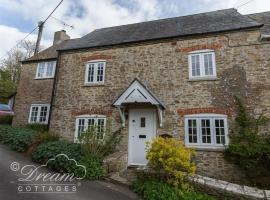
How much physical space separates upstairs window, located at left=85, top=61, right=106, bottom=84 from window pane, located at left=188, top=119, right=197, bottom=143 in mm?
5557

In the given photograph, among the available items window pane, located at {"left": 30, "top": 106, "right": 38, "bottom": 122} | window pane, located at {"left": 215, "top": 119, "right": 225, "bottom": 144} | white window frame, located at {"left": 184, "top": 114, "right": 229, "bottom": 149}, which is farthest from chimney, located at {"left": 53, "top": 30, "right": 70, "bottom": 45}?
window pane, located at {"left": 215, "top": 119, "right": 225, "bottom": 144}

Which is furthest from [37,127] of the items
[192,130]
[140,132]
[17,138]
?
[192,130]

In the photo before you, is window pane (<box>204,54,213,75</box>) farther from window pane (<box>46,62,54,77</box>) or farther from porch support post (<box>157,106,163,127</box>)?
window pane (<box>46,62,54,77</box>)

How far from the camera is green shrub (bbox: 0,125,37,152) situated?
1054 cm

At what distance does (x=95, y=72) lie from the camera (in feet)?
39.4

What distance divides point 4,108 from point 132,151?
637 inches

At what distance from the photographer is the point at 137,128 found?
10.4 metres

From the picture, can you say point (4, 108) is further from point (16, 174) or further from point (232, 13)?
point (232, 13)

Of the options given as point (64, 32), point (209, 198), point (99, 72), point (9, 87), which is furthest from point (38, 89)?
point (9, 87)

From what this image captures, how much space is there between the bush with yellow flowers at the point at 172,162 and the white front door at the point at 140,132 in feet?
10.8

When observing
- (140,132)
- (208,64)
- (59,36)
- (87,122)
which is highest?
(59,36)

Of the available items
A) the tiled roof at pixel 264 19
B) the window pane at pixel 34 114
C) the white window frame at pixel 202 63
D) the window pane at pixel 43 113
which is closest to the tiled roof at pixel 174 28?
the tiled roof at pixel 264 19

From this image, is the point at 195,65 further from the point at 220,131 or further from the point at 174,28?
the point at 220,131

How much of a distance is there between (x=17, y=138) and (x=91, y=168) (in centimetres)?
593
